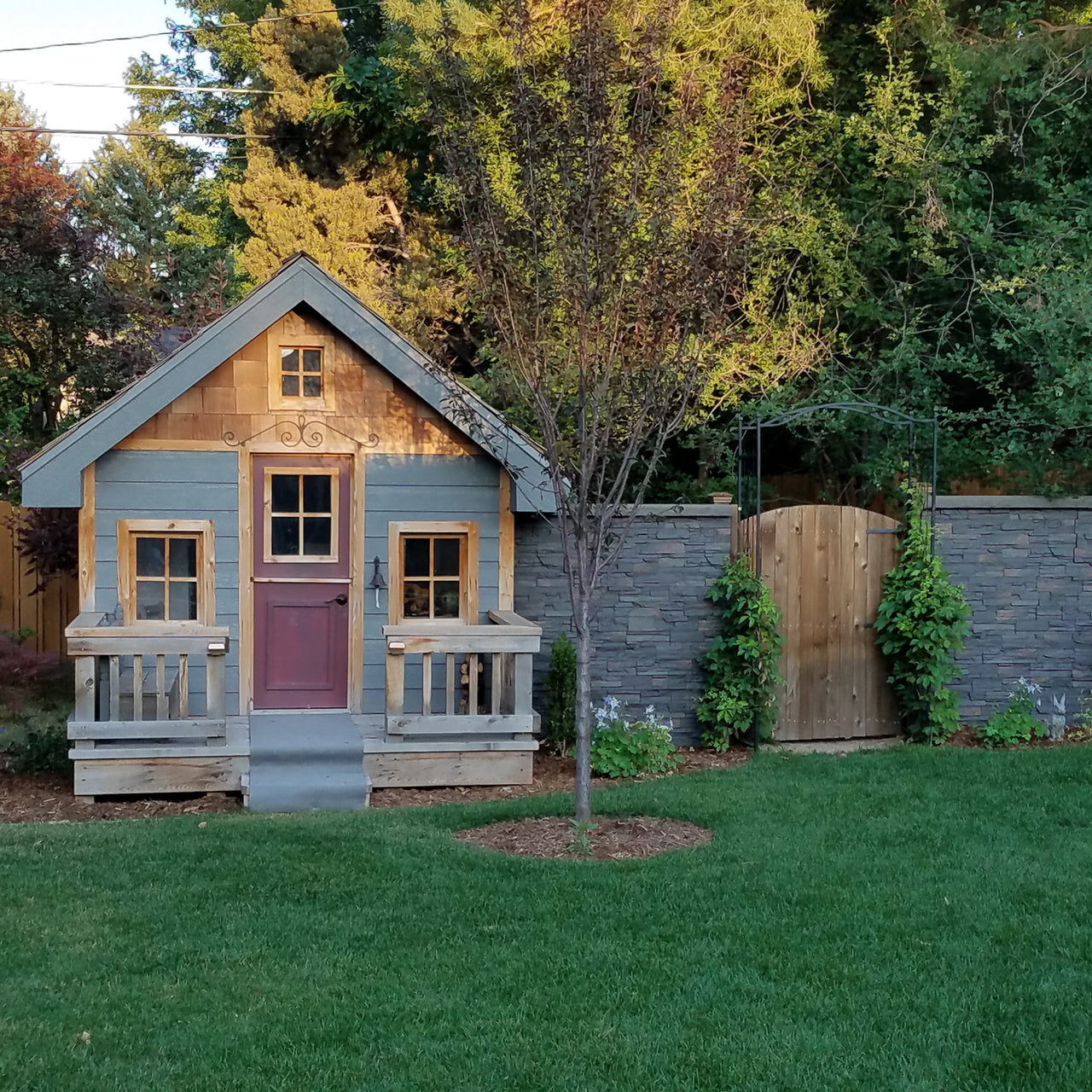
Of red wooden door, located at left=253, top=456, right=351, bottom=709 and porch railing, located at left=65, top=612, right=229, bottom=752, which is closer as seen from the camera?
porch railing, located at left=65, top=612, right=229, bottom=752

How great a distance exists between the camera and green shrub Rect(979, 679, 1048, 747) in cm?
952

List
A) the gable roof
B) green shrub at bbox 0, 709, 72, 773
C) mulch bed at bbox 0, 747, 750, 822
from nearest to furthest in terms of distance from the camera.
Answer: mulch bed at bbox 0, 747, 750, 822
the gable roof
green shrub at bbox 0, 709, 72, 773

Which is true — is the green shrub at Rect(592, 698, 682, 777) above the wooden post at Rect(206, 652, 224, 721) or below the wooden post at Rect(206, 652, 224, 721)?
below

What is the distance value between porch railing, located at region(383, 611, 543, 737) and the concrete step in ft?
1.27

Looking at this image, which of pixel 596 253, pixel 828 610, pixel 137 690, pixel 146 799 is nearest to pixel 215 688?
pixel 137 690

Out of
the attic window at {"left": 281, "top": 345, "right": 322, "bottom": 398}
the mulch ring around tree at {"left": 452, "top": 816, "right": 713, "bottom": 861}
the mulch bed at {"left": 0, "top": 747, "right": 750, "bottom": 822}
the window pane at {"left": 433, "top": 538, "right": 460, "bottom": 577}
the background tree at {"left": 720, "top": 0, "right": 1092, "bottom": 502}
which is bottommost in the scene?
the mulch bed at {"left": 0, "top": 747, "right": 750, "bottom": 822}

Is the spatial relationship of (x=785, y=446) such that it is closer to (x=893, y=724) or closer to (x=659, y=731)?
(x=893, y=724)

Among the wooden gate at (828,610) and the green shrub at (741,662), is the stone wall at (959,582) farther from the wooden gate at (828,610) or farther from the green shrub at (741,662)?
the wooden gate at (828,610)

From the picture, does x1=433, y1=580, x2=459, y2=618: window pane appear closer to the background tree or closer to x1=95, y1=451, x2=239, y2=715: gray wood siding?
x1=95, y1=451, x2=239, y2=715: gray wood siding

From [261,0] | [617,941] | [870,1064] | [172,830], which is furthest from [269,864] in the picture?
[261,0]

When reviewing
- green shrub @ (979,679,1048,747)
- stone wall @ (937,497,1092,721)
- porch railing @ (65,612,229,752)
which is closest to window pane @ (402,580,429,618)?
porch railing @ (65,612,229,752)

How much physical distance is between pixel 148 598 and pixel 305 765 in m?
1.93

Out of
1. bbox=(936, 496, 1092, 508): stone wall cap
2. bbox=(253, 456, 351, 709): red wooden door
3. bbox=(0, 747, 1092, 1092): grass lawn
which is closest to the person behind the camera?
bbox=(0, 747, 1092, 1092): grass lawn

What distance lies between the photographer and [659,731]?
8828 millimetres
